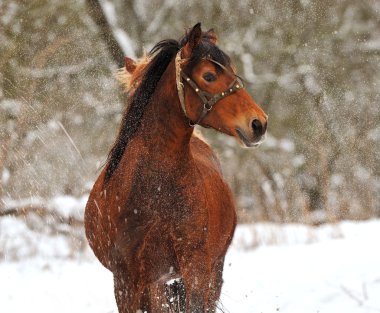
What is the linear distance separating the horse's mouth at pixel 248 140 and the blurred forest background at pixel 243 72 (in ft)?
26.0

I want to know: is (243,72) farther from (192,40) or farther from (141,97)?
(192,40)

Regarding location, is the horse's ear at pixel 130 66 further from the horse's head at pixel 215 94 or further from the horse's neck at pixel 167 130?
the horse's head at pixel 215 94

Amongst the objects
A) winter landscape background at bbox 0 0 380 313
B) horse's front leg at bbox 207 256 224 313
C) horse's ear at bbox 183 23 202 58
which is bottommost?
horse's front leg at bbox 207 256 224 313

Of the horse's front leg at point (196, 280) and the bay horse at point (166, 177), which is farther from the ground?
the bay horse at point (166, 177)

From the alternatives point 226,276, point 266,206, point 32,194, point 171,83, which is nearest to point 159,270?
point 171,83

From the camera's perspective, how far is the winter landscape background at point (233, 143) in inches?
265

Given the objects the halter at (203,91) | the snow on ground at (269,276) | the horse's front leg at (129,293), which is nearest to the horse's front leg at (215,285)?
the snow on ground at (269,276)

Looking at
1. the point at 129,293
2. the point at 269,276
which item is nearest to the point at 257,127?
the point at 129,293

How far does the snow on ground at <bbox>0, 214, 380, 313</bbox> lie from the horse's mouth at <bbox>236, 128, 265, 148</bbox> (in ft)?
4.97

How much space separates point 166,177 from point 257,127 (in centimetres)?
63

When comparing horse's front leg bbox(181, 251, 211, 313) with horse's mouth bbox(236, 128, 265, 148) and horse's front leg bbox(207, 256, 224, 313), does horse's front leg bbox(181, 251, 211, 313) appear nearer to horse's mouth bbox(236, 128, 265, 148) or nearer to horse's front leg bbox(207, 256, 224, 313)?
horse's front leg bbox(207, 256, 224, 313)

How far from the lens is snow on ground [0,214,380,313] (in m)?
5.02

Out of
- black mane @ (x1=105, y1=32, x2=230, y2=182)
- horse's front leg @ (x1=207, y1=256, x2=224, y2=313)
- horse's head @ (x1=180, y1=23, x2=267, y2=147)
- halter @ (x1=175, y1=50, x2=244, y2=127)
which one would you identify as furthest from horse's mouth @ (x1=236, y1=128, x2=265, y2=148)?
horse's front leg @ (x1=207, y1=256, x2=224, y2=313)

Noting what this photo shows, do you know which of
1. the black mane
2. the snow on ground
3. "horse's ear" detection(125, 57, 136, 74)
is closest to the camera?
the black mane
